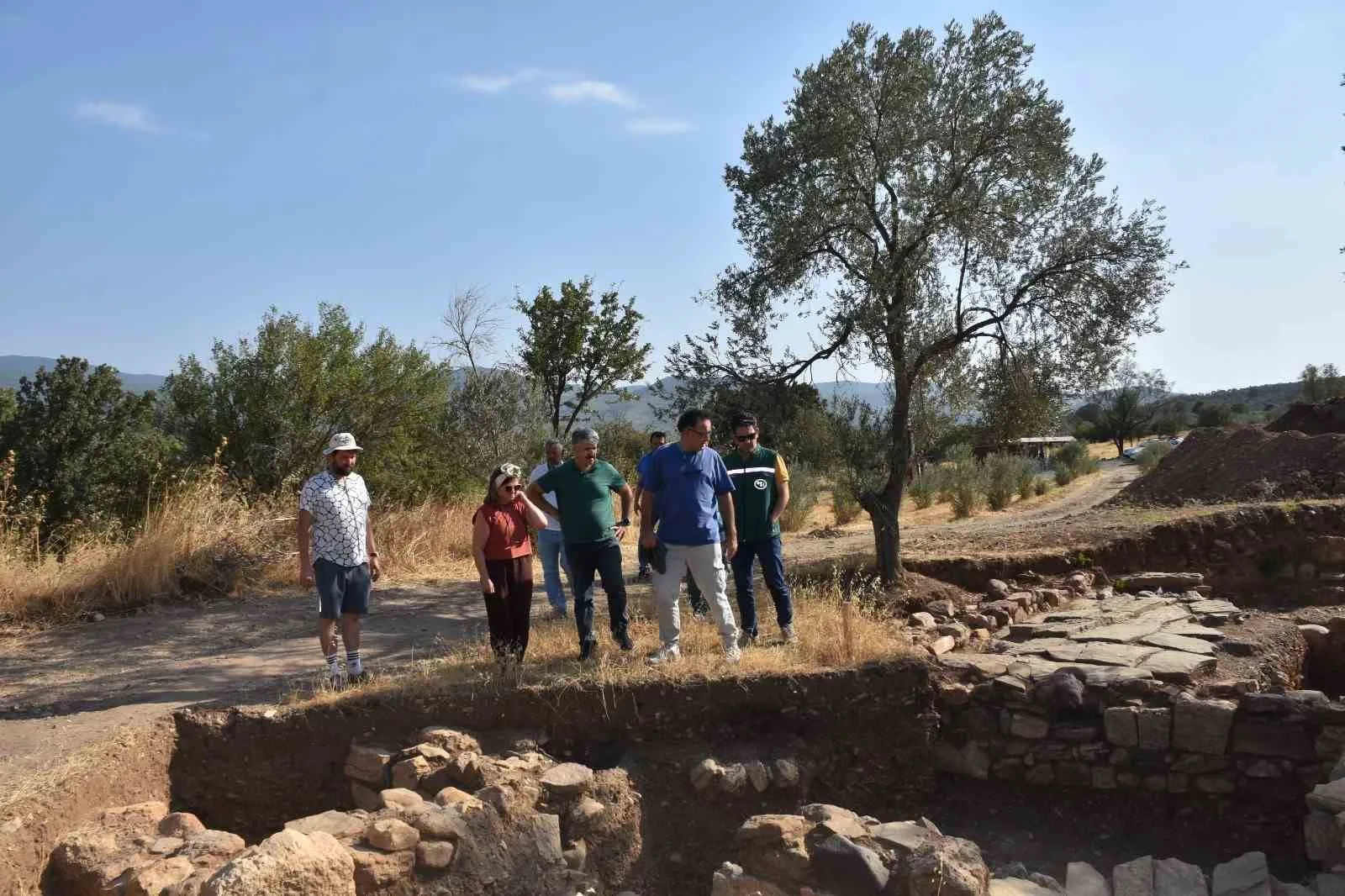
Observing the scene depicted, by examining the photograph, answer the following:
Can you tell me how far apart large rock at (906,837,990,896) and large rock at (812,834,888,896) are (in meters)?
0.19

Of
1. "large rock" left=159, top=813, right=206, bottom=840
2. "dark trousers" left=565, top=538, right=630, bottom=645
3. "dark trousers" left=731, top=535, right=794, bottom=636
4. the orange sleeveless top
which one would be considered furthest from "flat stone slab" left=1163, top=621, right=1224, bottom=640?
"large rock" left=159, top=813, right=206, bottom=840

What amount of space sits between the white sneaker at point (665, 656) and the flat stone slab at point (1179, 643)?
14.1 feet

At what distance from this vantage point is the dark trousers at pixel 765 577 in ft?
26.3

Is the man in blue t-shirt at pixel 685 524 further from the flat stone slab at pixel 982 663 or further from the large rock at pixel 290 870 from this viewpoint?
the large rock at pixel 290 870

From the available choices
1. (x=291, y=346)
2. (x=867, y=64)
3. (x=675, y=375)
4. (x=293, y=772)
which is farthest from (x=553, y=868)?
(x=291, y=346)

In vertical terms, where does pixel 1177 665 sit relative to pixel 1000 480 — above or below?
below

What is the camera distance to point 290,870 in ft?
15.8

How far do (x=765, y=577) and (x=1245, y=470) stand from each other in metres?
13.8

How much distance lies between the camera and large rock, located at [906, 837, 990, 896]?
5.04 metres

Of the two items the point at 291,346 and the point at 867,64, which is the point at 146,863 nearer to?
the point at 867,64

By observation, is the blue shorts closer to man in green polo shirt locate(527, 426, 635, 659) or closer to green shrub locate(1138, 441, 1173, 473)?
man in green polo shirt locate(527, 426, 635, 659)

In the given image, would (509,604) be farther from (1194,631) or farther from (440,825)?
(1194,631)

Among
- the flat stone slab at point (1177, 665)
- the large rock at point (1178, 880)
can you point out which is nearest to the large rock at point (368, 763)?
the large rock at point (1178, 880)

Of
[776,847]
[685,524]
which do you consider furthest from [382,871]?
[685,524]
